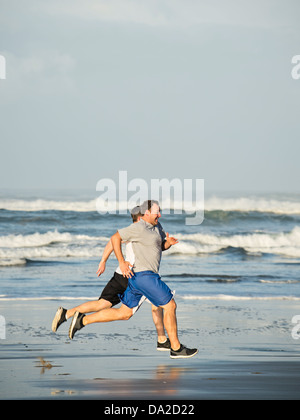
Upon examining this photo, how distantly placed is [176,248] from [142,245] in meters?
20.7

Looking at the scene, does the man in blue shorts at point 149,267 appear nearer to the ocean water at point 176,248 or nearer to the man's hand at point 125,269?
the man's hand at point 125,269

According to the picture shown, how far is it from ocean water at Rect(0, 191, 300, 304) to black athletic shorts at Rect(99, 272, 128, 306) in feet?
17.9

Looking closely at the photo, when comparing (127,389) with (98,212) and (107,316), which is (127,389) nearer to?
(107,316)

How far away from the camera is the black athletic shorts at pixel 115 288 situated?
8.39m

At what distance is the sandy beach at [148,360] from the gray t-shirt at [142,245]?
36.2 inches

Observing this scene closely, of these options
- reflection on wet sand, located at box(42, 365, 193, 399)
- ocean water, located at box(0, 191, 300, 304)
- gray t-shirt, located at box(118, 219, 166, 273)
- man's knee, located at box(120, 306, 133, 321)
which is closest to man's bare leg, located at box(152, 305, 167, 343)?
man's knee, located at box(120, 306, 133, 321)

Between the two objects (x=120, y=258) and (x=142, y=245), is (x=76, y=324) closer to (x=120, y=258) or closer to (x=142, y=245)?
(x=120, y=258)

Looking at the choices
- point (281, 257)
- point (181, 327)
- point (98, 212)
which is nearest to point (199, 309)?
point (181, 327)

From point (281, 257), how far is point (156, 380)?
2001 centimetres

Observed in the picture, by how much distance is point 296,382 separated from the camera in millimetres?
6828

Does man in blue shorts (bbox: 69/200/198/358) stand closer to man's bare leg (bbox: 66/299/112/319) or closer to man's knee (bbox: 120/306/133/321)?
man's knee (bbox: 120/306/133/321)

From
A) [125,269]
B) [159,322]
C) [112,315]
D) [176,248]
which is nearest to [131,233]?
[125,269]

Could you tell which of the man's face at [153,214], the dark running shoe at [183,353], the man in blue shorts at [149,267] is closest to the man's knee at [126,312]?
the man in blue shorts at [149,267]

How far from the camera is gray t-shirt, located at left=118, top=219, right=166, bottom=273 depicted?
7938mm
